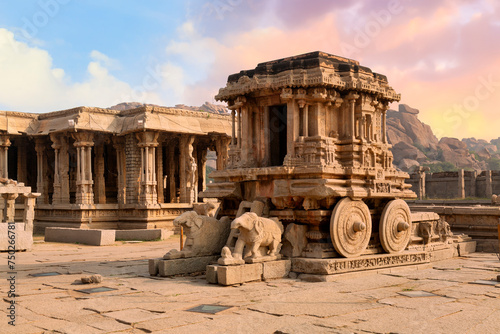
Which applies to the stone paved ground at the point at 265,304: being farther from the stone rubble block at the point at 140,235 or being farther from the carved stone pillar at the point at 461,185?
the carved stone pillar at the point at 461,185

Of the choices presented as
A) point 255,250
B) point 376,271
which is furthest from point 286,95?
point 376,271

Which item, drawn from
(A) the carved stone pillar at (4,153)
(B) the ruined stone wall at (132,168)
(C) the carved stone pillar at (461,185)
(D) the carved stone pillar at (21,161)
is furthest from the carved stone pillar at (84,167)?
(C) the carved stone pillar at (461,185)

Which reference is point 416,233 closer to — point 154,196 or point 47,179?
point 154,196

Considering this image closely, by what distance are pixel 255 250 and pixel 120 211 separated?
49.3 ft

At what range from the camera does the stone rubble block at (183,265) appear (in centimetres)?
904

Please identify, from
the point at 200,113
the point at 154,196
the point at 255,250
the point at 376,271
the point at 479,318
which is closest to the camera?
the point at 479,318

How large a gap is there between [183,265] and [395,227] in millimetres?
4254

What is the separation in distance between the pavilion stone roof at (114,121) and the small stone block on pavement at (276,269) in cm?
1344

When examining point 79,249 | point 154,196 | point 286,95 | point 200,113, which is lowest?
point 79,249

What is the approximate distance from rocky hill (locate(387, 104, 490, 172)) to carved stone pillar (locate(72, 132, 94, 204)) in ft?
188

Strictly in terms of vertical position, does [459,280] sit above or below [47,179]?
below

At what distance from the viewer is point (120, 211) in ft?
74.0

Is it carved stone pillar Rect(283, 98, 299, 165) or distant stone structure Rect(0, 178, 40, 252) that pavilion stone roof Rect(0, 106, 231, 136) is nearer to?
distant stone structure Rect(0, 178, 40, 252)

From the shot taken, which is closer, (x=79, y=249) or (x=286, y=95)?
(x=286, y=95)
